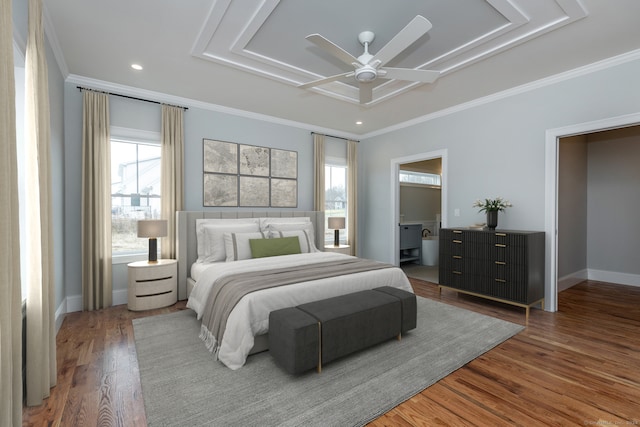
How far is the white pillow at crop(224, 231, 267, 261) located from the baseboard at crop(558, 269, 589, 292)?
4827 mm

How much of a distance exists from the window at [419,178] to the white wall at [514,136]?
144cm

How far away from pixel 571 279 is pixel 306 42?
556 cm

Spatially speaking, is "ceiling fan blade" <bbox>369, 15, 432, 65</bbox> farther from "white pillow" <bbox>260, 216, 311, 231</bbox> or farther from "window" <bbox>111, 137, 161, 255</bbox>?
"window" <bbox>111, 137, 161, 255</bbox>

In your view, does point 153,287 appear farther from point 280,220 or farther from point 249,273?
point 280,220

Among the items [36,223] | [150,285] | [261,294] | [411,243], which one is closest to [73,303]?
[150,285]

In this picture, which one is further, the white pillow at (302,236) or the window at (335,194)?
the window at (335,194)

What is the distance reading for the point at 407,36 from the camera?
2.25 metres

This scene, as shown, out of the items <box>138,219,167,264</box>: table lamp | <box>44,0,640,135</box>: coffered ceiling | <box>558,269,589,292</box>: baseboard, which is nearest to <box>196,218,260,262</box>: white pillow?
<box>138,219,167,264</box>: table lamp

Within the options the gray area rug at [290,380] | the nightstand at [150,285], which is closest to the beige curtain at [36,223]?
the gray area rug at [290,380]

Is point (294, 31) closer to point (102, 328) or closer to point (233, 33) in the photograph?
point (233, 33)

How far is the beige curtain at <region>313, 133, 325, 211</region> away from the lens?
225 inches

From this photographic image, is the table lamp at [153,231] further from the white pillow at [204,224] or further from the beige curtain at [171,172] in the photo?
the white pillow at [204,224]

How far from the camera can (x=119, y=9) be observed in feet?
8.14

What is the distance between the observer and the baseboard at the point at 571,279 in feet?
15.6
